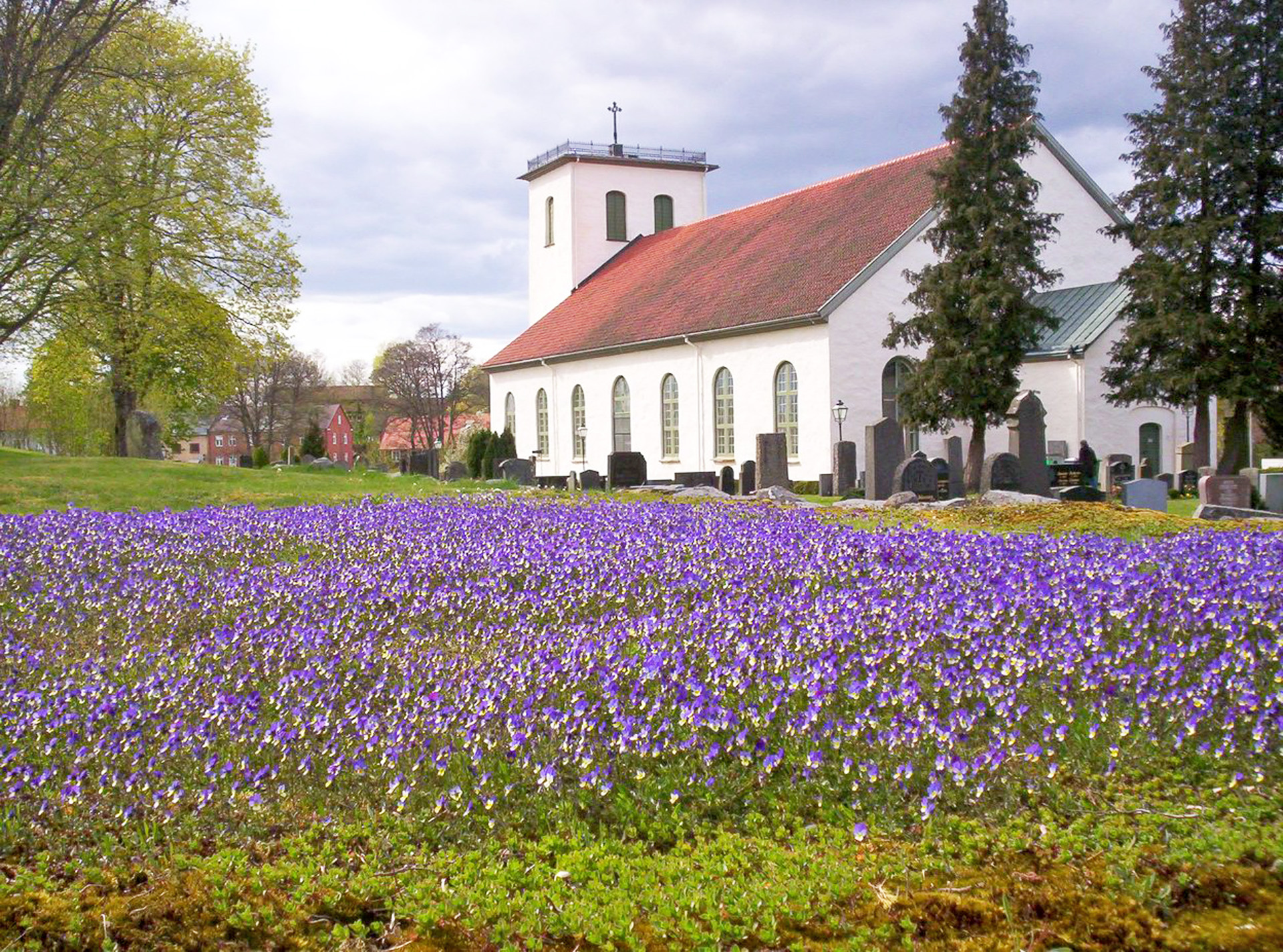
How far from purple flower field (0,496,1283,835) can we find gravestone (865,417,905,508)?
13530mm

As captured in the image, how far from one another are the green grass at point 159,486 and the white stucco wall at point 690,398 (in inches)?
380

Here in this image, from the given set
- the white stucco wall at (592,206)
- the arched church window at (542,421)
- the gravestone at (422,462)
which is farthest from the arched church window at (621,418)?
the gravestone at (422,462)

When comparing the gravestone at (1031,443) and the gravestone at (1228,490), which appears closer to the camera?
the gravestone at (1228,490)

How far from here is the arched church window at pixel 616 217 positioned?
45531 mm

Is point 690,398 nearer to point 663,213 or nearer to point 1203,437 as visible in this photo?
point 1203,437

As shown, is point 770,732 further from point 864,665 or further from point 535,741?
point 535,741

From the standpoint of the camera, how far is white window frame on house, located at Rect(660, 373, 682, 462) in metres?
35.2

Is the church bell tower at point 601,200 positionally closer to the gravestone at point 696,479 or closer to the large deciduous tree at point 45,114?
the gravestone at point 696,479

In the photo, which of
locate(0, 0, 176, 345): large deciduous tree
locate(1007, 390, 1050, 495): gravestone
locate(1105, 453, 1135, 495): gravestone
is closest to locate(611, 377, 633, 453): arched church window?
locate(1105, 453, 1135, 495): gravestone

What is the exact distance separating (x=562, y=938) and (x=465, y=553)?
616 centimetres

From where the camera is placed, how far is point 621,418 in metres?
38.0

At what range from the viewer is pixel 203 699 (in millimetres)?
5895

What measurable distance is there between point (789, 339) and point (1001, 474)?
927cm

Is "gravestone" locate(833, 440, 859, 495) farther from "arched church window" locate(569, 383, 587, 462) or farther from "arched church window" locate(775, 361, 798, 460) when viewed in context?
"arched church window" locate(569, 383, 587, 462)
